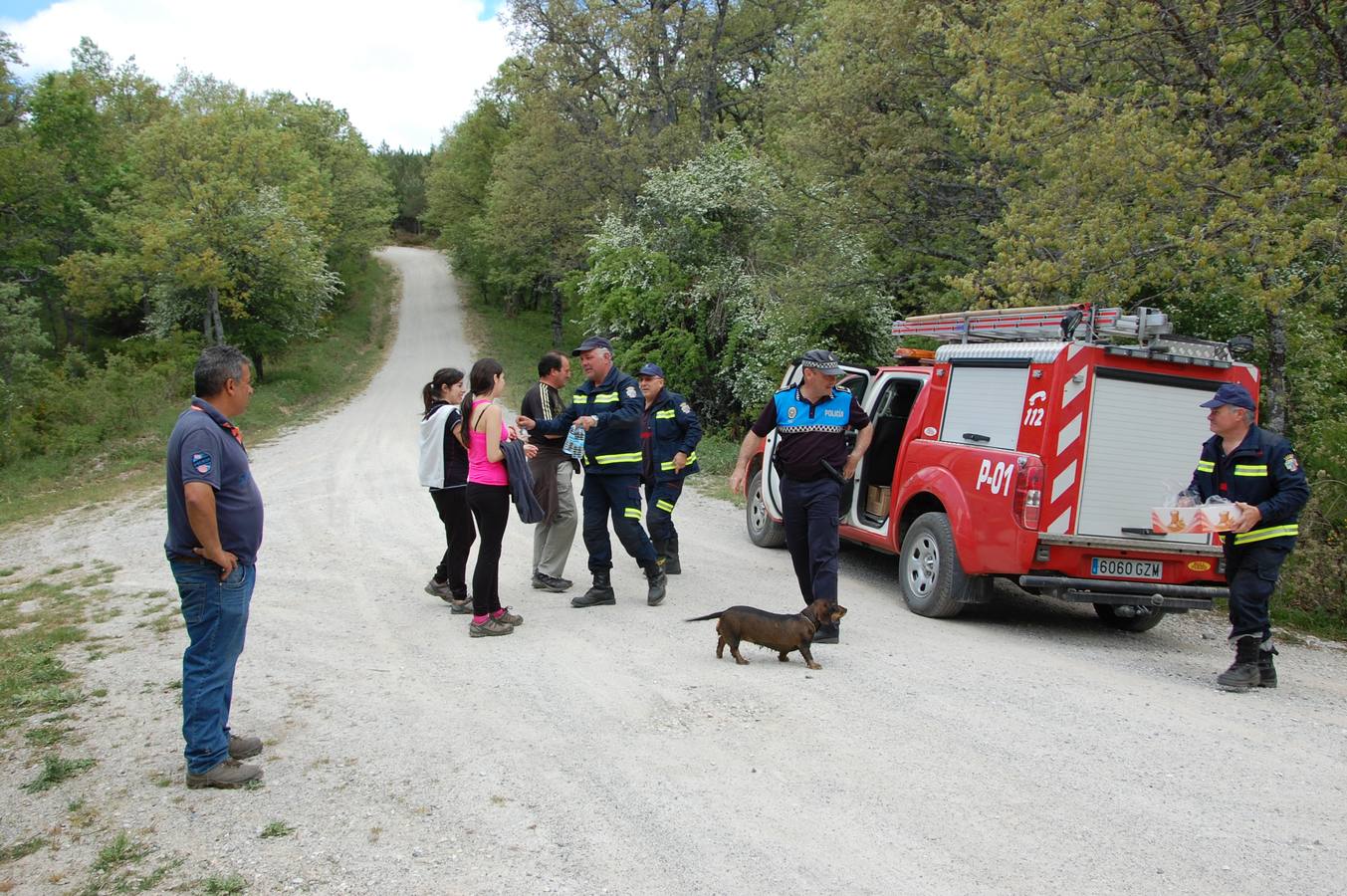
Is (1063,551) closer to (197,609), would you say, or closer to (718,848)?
(718,848)

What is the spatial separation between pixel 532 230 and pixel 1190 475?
2826cm

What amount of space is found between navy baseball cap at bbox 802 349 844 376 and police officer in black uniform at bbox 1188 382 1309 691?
219cm

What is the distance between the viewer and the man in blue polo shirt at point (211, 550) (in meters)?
3.69

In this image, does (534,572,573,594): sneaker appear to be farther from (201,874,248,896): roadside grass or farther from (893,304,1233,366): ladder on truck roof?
(201,874,248,896): roadside grass

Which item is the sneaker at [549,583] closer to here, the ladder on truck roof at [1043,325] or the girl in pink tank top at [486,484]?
the girl in pink tank top at [486,484]

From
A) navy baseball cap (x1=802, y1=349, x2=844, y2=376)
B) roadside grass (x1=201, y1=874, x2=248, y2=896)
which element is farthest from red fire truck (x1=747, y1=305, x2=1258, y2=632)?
roadside grass (x1=201, y1=874, x2=248, y2=896)

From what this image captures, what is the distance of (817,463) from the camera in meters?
5.74

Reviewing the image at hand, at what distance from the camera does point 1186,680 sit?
5492mm

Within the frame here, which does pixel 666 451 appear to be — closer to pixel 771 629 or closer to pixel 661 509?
pixel 661 509

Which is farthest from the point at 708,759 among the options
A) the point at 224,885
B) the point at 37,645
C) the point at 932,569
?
the point at 37,645

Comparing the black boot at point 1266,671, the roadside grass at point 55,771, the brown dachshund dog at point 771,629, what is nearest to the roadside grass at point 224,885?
the roadside grass at point 55,771

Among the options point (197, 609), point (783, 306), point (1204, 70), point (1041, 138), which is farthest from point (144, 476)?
point (1204, 70)

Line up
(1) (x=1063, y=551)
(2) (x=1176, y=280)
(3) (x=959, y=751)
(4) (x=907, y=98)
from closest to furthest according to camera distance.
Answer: (3) (x=959, y=751), (1) (x=1063, y=551), (2) (x=1176, y=280), (4) (x=907, y=98)

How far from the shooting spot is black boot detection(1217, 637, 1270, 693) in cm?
529
